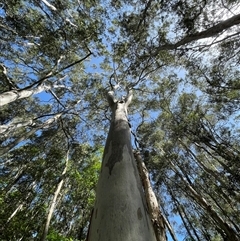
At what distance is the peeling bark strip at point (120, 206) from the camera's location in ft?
3.39

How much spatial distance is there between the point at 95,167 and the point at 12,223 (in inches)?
143

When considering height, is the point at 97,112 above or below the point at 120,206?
above

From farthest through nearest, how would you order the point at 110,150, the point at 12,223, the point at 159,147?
1. the point at 159,147
2. the point at 12,223
3. the point at 110,150

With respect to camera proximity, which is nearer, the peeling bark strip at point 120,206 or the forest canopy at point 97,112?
the peeling bark strip at point 120,206

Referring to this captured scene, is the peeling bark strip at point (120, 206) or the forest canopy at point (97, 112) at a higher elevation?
the forest canopy at point (97, 112)

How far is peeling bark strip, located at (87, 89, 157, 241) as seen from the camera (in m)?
1.03

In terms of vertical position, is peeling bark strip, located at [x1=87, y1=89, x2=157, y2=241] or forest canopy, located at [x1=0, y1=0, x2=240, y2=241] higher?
forest canopy, located at [x1=0, y1=0, x2=240, y2=241]

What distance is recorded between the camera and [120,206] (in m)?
1.18

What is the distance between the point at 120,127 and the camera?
246 cm

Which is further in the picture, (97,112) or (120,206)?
(97,112)

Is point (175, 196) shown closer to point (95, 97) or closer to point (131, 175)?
point (95, 97)

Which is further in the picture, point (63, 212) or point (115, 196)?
point (63, 212)

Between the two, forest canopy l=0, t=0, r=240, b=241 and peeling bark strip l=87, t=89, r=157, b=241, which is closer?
peeling bark strip l=87, t=89, r=157, b=241

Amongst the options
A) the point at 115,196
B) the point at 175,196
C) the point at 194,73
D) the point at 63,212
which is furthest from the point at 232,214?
the point at 115,196
